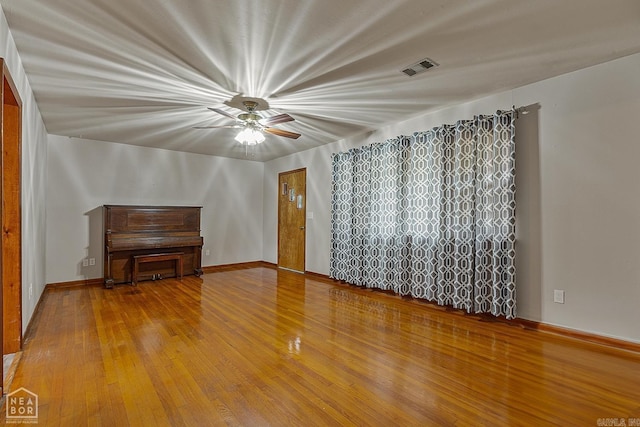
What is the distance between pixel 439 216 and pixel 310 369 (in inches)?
95.1

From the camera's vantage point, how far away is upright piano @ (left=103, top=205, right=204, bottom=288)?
5144mm

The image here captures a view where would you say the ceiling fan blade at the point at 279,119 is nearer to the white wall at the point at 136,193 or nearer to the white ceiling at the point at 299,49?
the white ceiling at the point at 299,49

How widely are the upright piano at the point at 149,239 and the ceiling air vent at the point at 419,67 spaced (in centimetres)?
459

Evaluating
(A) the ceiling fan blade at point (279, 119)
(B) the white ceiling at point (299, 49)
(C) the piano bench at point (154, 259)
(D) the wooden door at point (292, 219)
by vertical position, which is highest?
(B) the white ceiling at point (299, 49)

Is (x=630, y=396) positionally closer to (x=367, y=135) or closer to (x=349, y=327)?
(x=349, y=327)

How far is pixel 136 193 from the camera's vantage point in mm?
5777

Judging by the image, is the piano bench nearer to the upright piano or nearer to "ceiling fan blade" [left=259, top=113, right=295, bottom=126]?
the upright piano

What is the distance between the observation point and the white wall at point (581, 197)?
272 cm

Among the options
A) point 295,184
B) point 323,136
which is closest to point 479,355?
point 323,136

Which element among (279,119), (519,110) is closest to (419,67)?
(519,110)

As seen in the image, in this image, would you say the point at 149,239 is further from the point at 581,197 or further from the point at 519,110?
the point at 581,197

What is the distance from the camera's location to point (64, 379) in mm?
2205

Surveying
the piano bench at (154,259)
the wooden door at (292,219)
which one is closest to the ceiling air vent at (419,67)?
the wooden door at (292,219)

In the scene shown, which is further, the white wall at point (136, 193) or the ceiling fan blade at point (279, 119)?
the white wall at point (136, 193)
